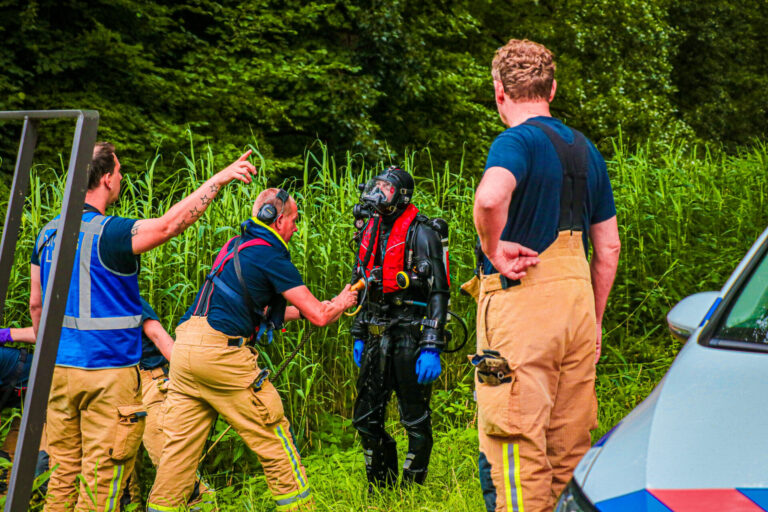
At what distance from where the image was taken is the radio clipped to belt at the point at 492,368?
2.68 metres

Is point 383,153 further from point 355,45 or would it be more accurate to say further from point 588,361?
point 588,361

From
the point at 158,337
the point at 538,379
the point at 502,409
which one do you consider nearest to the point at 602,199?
the point at 538,379

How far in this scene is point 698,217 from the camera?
308 inches

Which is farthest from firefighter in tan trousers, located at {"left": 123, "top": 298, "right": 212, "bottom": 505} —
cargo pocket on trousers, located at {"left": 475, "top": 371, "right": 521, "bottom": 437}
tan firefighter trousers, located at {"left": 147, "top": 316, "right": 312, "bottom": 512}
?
cargo pocket on trousers, located at {"left": 475, "top": 371, "right": 521, "bottom": 437}

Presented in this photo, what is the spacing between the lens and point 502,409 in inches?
105

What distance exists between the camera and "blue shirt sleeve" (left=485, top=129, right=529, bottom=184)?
2656 mm

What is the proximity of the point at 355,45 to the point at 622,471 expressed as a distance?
40.2 feet

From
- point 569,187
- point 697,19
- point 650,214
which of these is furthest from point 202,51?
point 697,19

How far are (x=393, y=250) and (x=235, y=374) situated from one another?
3.76 feet

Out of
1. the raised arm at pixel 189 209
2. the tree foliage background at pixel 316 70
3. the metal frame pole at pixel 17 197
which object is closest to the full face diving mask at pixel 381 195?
the raised arm at pixel 189 209

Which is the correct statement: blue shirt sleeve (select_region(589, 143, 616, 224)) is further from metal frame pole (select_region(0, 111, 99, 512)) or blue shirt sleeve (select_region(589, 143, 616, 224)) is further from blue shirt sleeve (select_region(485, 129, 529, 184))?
metal frame pole (select_region(0, 111, 99, 512))

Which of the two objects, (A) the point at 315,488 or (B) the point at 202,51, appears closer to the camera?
(A) the point at 315,488

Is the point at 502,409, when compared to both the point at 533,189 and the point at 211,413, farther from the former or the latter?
the point at 211,413

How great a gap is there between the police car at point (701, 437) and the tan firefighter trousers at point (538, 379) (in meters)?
0.47
